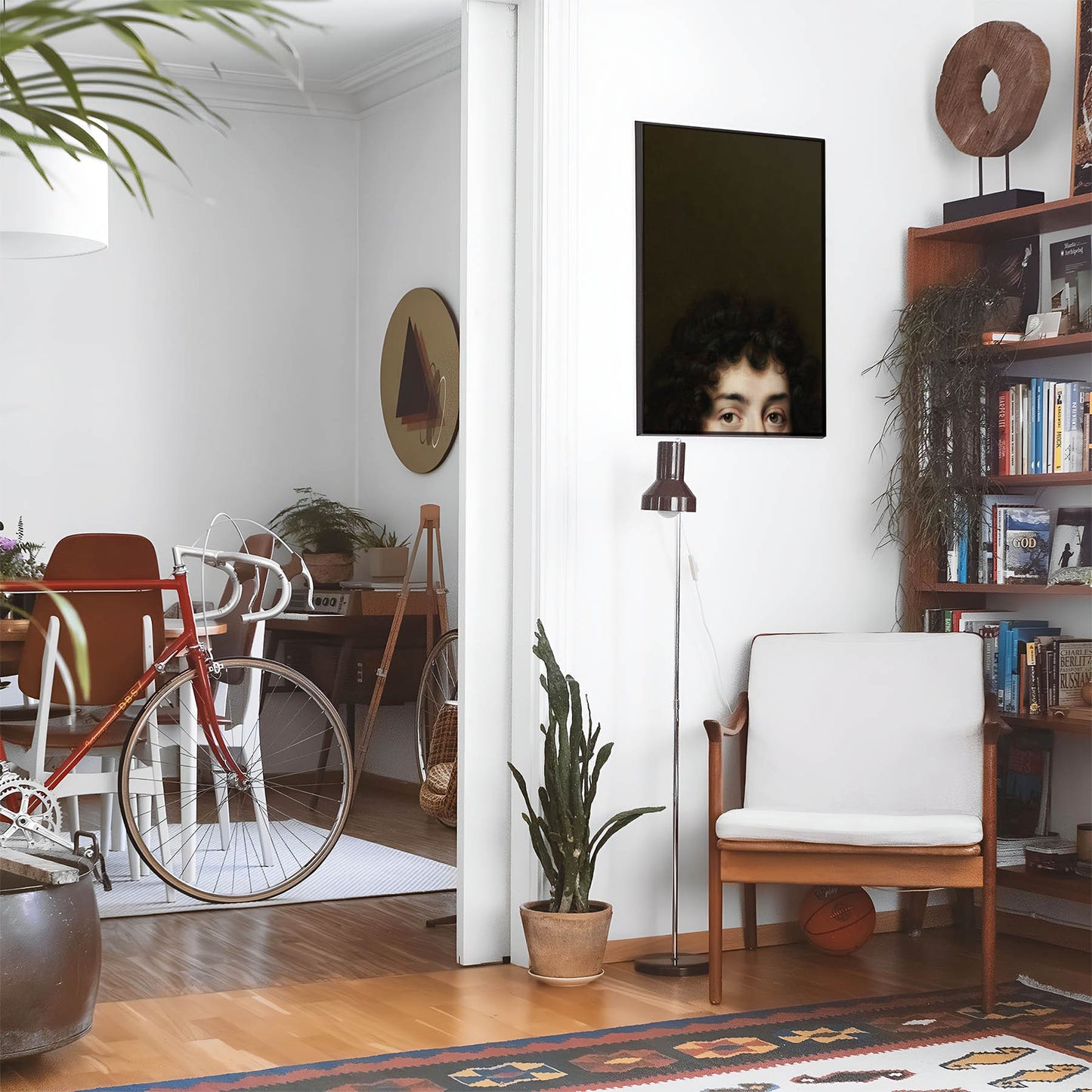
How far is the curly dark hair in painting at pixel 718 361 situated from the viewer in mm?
3744

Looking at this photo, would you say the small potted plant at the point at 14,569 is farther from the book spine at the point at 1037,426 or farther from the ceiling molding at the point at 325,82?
the book spine at the point at 1037,426

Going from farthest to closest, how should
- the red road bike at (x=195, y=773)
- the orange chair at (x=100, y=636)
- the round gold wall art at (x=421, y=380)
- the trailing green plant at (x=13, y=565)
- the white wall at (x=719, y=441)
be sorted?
the round gold wall art at (x=421, y=380) → the trailing green plant at (x=13, y=565) → the orange chair at (x=100, y=636) → the red road bike at (x=195, y=773) → the white wall at (x=719, y=441)

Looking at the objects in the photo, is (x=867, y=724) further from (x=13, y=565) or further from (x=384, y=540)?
(x=384, y=540)

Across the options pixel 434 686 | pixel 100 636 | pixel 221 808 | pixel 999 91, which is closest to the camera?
pixel 999 91

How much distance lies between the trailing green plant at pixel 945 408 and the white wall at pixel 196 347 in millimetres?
3610

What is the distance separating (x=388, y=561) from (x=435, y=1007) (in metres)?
3.25

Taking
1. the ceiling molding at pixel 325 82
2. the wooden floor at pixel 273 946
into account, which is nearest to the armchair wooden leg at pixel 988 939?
the wooden floor at pixel 273 946

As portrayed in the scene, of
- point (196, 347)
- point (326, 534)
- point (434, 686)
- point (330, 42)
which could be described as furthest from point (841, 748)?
point (196, 347)

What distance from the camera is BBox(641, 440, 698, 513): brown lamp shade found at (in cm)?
344

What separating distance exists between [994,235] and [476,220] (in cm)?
145

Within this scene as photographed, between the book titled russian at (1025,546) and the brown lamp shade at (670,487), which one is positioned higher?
the brown lamp shade at (670,487)

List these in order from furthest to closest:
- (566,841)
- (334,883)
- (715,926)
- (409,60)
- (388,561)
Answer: (409,60)
(388,561)
(334,883)
(566,841)
(715,926)

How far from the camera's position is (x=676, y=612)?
12.0ft

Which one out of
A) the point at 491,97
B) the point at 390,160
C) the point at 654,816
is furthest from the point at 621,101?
the point at 390,160
